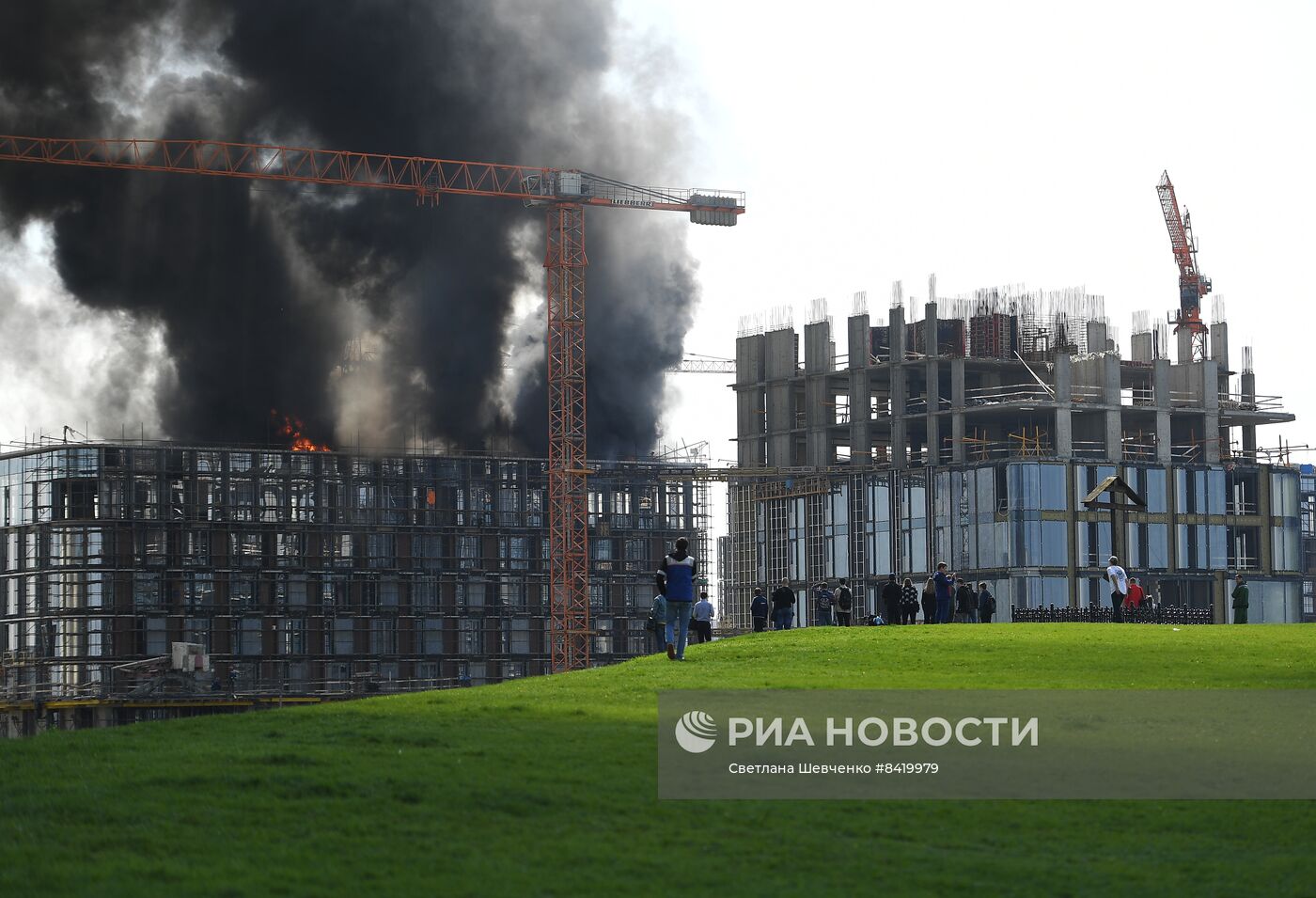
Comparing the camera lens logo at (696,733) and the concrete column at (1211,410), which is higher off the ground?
the concrete column at (1211,410)

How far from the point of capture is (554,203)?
119 metres

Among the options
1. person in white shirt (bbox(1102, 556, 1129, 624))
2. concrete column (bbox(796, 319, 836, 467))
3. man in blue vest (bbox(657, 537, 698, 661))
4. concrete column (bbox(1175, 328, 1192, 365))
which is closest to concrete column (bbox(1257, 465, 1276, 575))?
concrete column (bbox(1175, 328, 1192, 365))

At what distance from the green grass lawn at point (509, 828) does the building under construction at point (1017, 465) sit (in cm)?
9539

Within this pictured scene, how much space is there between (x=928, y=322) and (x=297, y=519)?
139 feet

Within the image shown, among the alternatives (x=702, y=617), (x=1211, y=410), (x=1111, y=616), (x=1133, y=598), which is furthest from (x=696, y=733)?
(x=1211, y=410)

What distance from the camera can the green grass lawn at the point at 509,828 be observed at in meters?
14.6

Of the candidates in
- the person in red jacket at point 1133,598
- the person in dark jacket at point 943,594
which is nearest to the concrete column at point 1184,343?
the person in red jacket at point 1133,598

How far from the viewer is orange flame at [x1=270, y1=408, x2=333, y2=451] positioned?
11781cm

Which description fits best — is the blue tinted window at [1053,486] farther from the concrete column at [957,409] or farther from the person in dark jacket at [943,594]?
the person in dark jacket at [943,594]

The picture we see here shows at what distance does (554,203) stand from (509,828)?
105 metres

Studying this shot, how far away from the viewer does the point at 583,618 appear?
121875 millimetres

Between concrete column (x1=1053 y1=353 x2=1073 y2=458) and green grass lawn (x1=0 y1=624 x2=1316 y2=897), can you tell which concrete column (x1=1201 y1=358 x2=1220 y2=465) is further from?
green grass lawn (x1=0 y1=624 x2=1316 y2=897)

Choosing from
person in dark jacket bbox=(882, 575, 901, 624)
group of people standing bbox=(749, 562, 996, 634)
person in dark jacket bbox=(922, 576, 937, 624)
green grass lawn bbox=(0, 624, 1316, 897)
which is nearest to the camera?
green grass lawn bbox=(0, 624, 1316, 897)

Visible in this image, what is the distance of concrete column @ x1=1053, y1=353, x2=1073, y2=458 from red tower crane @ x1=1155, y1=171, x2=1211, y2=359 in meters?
49.1
